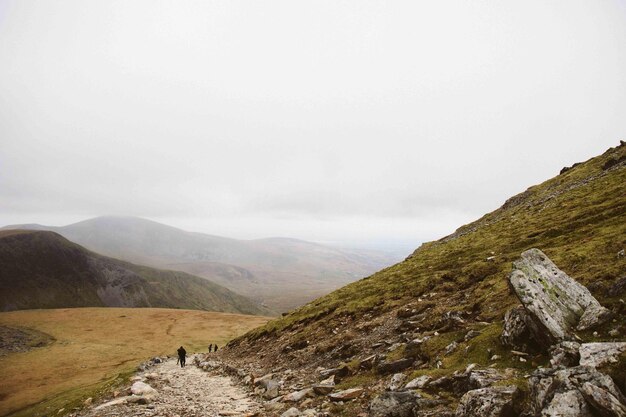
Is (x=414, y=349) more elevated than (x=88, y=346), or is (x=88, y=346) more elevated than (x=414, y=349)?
(x=414, y=349)

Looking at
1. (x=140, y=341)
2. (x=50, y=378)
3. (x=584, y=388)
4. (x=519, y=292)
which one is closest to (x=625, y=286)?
(x=519, y=292)

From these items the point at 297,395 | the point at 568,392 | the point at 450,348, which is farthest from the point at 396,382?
the point at 568,392

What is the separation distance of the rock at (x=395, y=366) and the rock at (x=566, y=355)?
9104 mm

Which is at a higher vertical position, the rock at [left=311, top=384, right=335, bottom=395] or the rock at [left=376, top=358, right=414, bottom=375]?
the rock at [left=376, top=358, right=414, bottom=375]

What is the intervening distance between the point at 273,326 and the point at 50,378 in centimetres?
5983

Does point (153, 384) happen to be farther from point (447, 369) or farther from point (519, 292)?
point (519, 292)

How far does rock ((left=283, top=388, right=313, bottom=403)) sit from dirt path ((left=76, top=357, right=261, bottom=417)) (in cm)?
225

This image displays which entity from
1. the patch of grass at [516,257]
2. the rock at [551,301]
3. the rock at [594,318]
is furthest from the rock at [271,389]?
the rock at [594,318]

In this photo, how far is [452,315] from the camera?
25547 millimetres

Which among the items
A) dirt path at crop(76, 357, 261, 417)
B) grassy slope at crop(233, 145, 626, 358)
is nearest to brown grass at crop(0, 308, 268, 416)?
dirt path at crop(76, 357, 261, 417)

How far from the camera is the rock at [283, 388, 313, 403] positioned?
21617 millimetres

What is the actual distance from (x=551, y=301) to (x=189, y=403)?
26.1 m

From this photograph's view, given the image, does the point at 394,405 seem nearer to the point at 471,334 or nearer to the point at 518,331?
the point at 518,331

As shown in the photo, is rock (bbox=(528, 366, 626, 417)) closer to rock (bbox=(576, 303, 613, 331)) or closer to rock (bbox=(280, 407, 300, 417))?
rock (bbox=(576, 303, 613, 331))
